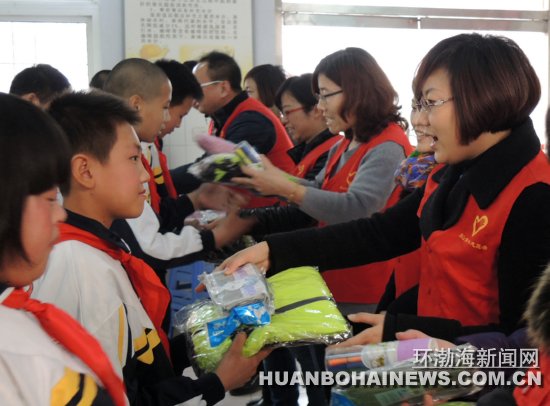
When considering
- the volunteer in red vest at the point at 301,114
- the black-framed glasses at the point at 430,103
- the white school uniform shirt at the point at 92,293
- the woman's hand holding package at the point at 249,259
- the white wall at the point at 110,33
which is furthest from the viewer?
the white wall at the point at 110,33

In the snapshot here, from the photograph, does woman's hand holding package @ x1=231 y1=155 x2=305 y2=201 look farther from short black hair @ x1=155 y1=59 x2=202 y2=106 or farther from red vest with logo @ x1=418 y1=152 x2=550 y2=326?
short black hair @ x1=155 y1=59 x2=202 y2=106

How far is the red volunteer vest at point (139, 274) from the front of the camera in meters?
1.26

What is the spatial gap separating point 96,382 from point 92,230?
0.43m

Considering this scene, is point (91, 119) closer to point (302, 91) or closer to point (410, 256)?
point (410, 256)

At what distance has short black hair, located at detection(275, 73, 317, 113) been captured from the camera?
10.1 ft

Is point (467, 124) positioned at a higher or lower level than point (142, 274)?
higher

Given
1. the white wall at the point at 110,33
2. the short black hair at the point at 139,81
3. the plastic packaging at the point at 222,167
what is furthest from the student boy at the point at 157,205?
the white wall at the point at 110,33

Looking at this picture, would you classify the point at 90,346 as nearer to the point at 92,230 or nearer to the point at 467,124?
the point at 92,230

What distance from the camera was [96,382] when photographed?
2.96 feet

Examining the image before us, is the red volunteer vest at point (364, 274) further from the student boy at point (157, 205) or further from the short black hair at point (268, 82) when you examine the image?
the short black hair at point (268, 82)

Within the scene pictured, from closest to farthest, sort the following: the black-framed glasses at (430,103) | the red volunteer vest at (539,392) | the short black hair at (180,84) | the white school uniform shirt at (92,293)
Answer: the red volunteer vest at (539,392), the white school uniform shirt at (92,293), the black-framed glasses at (430,103), the short black hair at (180,84)

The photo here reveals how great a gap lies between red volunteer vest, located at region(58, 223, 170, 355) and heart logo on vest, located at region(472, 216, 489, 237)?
66 cm

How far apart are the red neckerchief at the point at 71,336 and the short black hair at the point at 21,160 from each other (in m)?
0.06

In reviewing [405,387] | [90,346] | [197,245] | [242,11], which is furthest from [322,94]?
[242,11]
